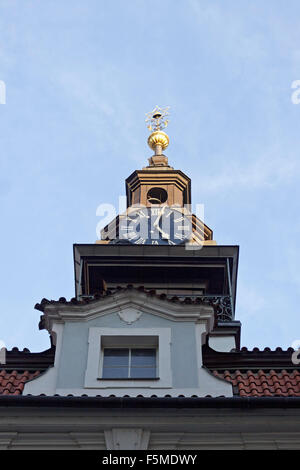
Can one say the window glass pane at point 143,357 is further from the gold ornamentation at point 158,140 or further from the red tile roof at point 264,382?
the gold ornamentation at point 158,140

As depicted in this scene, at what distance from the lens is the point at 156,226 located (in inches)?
1184

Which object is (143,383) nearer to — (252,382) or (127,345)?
(127,345)

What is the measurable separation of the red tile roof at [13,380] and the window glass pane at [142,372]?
4.70ft

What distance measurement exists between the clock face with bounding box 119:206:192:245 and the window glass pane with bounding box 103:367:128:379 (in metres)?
15.0

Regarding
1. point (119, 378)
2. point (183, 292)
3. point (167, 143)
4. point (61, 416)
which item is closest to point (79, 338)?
point (119, 378)

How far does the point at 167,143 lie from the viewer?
38.9 meters

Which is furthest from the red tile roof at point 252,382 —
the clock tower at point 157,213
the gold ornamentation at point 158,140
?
the gold ornamentation at point 158,140

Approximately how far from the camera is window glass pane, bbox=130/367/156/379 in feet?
42.9

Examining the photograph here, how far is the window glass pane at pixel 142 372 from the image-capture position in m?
13.1

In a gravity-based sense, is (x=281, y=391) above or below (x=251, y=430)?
above

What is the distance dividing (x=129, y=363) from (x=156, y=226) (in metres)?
16.8
